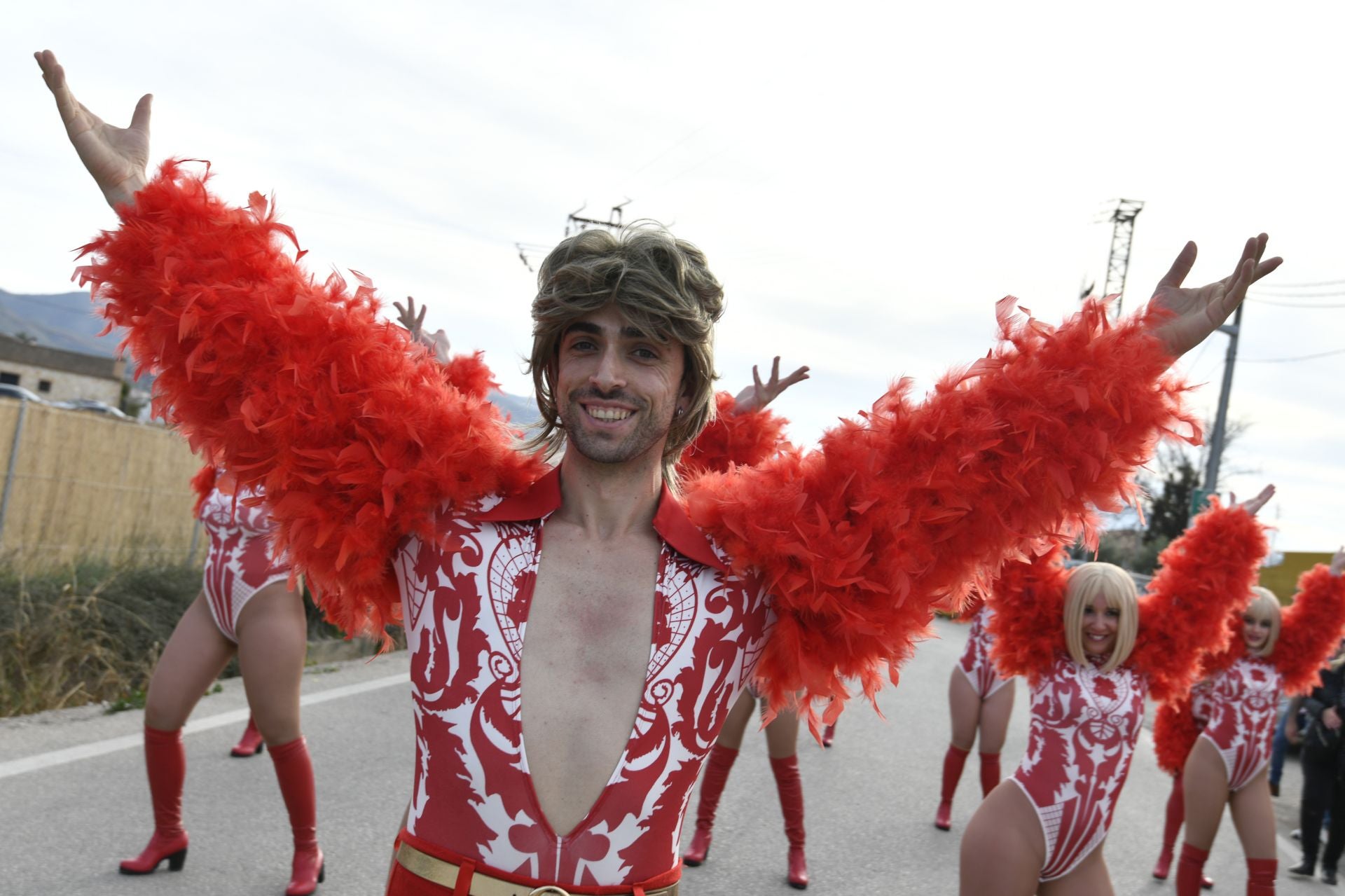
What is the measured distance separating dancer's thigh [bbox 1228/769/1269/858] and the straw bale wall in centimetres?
804

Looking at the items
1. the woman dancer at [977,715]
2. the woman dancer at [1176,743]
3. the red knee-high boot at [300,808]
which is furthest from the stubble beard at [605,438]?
the woman dancer at [977,715]

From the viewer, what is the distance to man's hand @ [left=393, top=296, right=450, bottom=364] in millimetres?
4074

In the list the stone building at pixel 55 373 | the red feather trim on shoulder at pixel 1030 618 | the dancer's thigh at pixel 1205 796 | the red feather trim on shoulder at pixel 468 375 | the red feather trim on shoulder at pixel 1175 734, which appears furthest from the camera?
the stone building at pixel 55 373

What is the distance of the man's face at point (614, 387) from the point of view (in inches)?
91.7

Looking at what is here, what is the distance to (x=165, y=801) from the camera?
14.9ft

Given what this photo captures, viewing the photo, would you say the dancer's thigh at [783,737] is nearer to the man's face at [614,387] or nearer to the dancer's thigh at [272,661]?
the dancer's thigh at [272,661]

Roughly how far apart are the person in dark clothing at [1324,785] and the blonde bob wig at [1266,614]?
5.62 feet

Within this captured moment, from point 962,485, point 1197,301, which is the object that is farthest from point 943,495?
point 1197,301

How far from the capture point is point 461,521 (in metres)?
2.33

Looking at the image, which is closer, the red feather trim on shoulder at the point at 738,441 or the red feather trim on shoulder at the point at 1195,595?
the red feather trim on shoulder at the point at 1195,595

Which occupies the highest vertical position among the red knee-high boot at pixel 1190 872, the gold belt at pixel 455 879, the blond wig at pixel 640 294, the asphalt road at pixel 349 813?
the blond wig at pixel 640 294

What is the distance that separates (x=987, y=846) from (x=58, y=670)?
5.59m

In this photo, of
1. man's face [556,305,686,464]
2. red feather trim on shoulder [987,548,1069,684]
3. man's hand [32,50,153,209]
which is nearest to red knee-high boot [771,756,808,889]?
red feather trim on shoulder [987,548,1069,684]

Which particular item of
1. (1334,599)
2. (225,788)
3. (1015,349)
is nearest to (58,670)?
(225,788)
